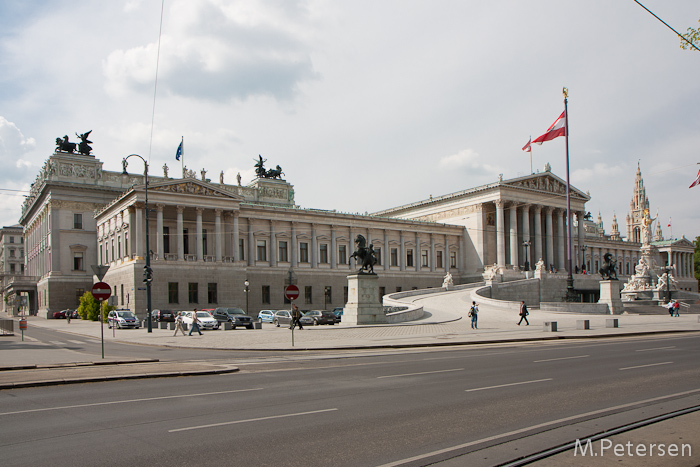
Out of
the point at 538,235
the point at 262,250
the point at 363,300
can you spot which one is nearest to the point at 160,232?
the point at 262,250

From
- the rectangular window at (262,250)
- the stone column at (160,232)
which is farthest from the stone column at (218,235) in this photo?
the rectangular window at (262,250)

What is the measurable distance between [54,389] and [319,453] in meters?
9.61

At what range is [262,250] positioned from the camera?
260 ft

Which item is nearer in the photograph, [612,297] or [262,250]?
[612,297]

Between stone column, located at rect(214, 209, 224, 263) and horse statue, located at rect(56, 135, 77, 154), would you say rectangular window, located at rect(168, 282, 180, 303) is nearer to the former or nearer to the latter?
stone column, located at rect(214, 209, 224, 263)

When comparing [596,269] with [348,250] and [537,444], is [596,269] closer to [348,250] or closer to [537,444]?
[348,250]

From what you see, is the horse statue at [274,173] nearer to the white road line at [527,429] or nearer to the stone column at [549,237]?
the stone column at [549,237]

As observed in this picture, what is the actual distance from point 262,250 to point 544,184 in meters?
49.6

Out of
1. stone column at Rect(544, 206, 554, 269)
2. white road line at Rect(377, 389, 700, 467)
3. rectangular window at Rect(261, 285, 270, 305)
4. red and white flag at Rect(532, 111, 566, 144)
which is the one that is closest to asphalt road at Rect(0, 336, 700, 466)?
white road line at Rect(377, 389, 700, 467)

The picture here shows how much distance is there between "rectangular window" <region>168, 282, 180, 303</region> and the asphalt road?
169 feet

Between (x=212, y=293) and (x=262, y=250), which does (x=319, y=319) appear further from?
(x=262, y=250)

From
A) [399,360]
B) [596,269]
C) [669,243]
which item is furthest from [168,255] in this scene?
[669,243]

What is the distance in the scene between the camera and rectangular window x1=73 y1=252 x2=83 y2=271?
85375 millimetres

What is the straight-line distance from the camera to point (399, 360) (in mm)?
21094
